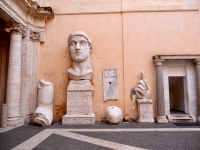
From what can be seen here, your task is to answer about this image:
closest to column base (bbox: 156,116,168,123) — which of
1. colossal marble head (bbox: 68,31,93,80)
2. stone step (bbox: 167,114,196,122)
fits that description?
stone step (bbox: 167,114,196,122)

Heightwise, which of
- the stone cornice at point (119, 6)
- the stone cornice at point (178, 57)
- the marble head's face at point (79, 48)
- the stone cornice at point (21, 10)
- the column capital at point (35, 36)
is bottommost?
the stone cornice at point (178, 57)

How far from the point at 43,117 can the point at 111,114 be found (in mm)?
2051

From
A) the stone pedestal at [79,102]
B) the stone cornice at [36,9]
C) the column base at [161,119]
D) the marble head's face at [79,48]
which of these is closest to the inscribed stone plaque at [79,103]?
the stone pedestal at [79,102]

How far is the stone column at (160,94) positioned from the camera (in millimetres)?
5849

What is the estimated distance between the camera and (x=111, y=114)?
5531 mm

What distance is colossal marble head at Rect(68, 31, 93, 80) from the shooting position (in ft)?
18.9

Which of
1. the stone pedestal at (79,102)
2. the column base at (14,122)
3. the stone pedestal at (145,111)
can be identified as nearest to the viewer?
the column base at (14,122)

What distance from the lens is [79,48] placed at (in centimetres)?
573

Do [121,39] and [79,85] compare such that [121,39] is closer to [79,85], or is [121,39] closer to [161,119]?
[79,85]

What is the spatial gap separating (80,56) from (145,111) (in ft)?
8.97

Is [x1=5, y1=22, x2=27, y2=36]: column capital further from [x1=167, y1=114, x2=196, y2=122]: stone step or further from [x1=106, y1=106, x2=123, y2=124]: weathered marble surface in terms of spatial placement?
Result: [x1=167, y1=114, x2=196, y2=122]: stone step

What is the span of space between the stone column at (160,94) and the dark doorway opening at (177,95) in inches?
42.2

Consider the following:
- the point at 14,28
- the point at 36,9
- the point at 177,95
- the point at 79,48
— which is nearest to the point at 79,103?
the point at 79,48

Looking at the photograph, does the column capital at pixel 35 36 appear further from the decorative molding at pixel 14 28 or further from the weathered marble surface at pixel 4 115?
the weathered marble surface at pixel 4 115
